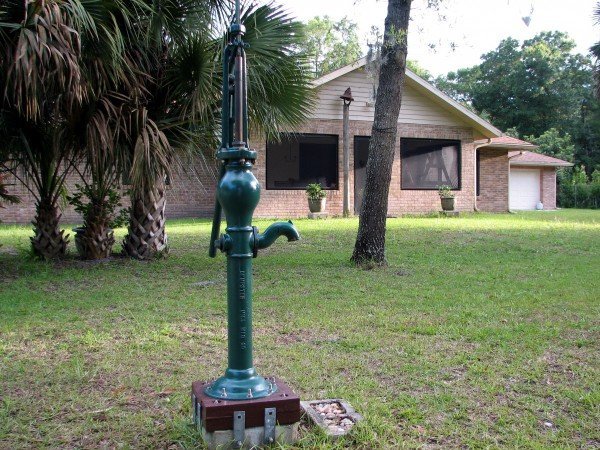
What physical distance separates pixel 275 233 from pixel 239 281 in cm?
32

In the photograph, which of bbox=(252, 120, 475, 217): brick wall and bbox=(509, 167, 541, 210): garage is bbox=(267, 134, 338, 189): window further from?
bbox=(509, 167, 541, 210): garage

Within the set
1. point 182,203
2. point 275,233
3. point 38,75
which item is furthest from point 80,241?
point 182,203

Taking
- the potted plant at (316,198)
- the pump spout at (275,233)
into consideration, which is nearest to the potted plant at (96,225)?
the pump spout at (275,233)

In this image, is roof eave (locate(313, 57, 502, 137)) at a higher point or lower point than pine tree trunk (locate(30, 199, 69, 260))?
higher

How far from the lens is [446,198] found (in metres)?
19.5

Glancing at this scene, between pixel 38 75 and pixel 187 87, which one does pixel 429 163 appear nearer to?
pixel 187 87

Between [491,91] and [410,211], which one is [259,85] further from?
[491,91]

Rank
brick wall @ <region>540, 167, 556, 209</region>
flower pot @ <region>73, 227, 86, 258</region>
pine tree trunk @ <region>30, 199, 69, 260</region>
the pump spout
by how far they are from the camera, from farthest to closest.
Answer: brick wall @ <region>540, 167, 556, 209</region> < flower pot @ <region>73, 227, 86, 258</region> < pine tree trunk @ <region>30, 199, 69, 260</region> < the pump spout

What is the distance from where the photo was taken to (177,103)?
898cm

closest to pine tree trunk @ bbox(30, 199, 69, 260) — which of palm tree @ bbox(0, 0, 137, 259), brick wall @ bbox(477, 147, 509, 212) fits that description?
palm tree @ bbox(0, 0, 137, 259)

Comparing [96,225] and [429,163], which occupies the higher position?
[429,163]

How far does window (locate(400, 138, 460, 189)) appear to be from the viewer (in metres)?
19.8

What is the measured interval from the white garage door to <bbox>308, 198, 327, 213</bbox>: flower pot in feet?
48.9

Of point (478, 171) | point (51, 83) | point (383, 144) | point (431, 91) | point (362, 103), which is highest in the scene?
point (431, 91)
